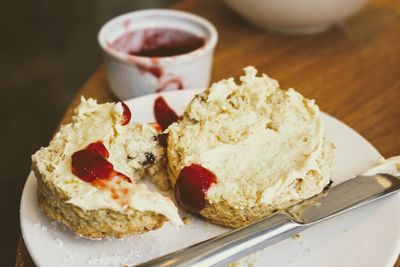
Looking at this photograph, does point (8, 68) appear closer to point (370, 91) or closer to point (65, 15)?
point (65, 15)

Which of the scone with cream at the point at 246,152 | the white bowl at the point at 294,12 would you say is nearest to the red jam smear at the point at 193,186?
the scone with cream at the point at 246,152

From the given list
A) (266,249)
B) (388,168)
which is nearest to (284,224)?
(266,249)

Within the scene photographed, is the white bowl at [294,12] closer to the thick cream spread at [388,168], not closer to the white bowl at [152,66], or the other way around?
the white bowl at [152,66]

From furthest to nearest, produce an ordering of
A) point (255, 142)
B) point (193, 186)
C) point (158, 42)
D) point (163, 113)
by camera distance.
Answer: point (158, 42)
point (163, 113)
point (255, 142)
point (193, 186)

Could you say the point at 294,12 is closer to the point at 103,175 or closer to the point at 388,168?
the point at 388,168

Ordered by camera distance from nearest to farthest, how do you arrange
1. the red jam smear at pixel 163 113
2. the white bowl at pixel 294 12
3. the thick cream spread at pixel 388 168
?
the thick cream spread at pixel 388 168
the red jam smear at pixel 163 113
the white bowl at pixel 294 12

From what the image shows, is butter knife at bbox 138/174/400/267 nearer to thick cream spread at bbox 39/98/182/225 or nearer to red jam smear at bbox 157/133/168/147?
thick cream spread at bbox 39/98/182/225

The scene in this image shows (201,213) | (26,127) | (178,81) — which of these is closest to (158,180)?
(201,213)


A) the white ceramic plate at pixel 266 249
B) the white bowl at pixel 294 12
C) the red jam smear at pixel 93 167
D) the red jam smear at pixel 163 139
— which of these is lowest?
the white ceramic plate at pixel 266 249
